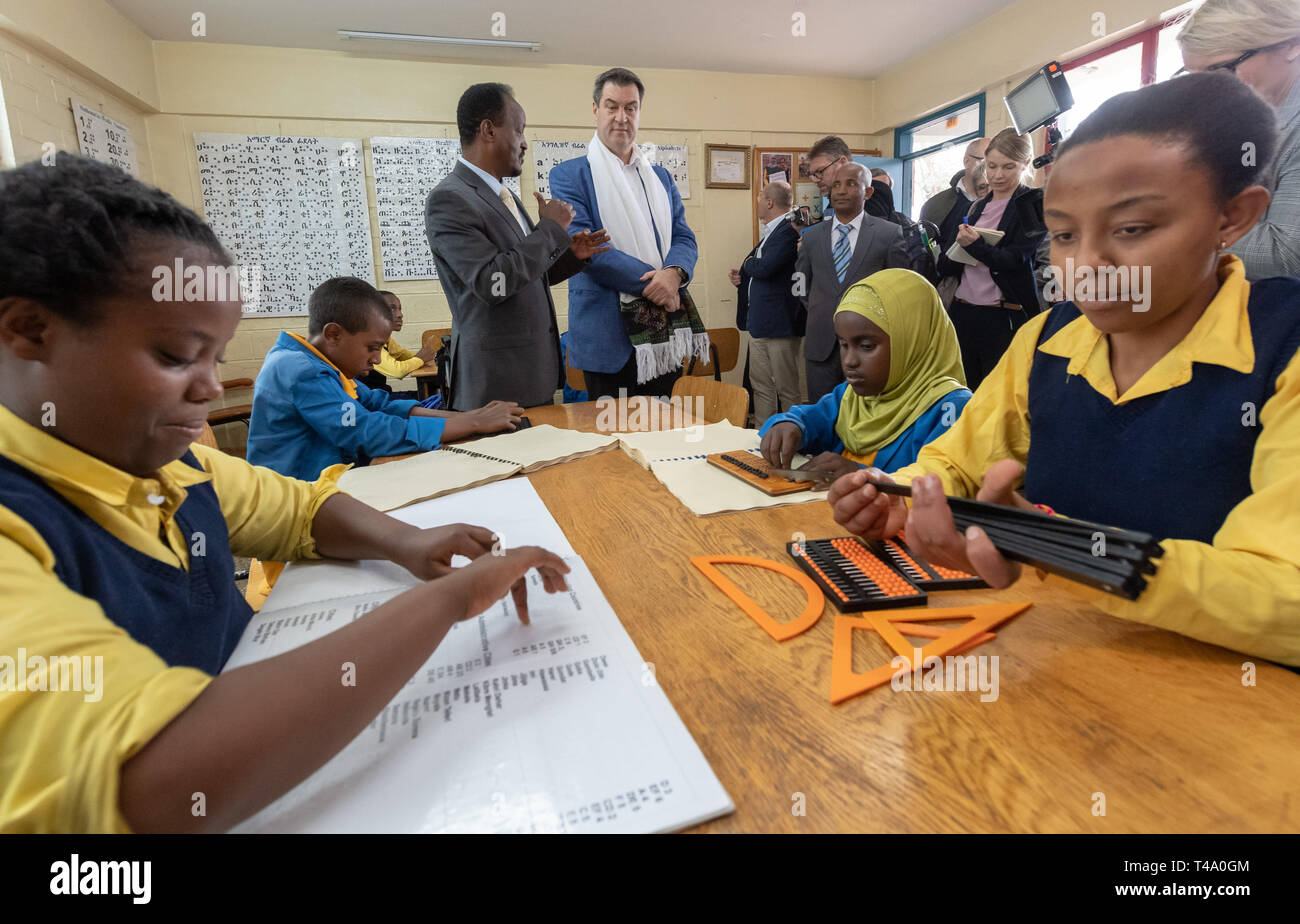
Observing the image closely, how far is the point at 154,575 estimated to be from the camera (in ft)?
2.01

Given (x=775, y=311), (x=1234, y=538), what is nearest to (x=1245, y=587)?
(x=1234, y=538)

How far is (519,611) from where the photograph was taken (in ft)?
2.28

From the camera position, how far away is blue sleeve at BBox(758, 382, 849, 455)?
1.65 meters

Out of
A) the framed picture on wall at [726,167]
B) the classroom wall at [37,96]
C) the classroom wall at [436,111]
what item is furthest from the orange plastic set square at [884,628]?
the framed picture on wall at [726,167]

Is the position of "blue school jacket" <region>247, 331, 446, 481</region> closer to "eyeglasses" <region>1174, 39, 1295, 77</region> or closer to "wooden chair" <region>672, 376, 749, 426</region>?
"wooden chair" <region>672, 376, 749, 426</region>

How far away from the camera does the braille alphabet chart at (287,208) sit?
14.1 feet

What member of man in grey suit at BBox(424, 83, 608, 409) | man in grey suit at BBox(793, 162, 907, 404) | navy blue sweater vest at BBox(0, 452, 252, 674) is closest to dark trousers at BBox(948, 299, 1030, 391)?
man in grey suit at BBox(793, 162, 907, 404)

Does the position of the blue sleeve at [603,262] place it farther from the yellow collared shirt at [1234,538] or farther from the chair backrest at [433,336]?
the chair backrest at [433,336]

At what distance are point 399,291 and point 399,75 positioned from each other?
138 cm

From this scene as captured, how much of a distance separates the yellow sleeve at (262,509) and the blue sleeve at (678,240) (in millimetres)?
1761

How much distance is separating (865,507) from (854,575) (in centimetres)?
11

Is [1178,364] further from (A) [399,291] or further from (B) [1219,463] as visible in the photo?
(A) [399,291]

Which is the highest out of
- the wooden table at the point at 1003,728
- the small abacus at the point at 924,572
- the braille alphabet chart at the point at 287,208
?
the braille alphabet chart at the point at 287,208
